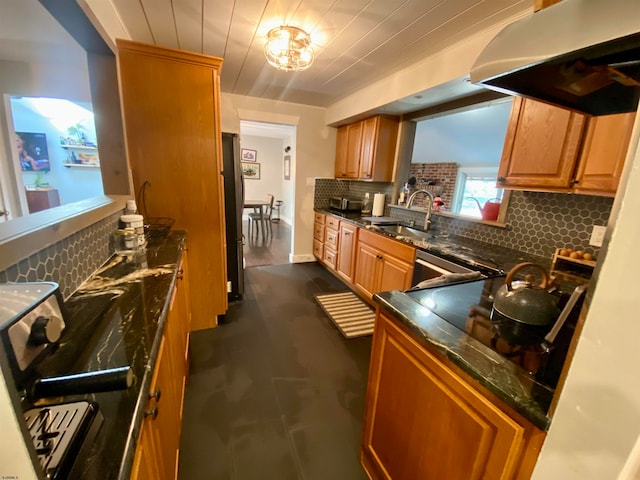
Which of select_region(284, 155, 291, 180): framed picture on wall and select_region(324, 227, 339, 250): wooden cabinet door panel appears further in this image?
select_region(284, 155, 291, 180): framed picture on wall

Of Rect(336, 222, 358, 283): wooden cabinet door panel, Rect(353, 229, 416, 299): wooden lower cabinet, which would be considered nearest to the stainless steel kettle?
Rect(353, 229, 416, 299): wooden lower cabinet

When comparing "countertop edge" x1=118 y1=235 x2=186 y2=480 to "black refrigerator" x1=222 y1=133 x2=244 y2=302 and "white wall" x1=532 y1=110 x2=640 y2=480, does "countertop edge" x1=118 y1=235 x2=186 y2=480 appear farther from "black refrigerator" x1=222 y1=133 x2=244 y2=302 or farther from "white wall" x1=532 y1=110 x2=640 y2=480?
"black refrigerator" x1=222 y1=133 x2=244 y2=302

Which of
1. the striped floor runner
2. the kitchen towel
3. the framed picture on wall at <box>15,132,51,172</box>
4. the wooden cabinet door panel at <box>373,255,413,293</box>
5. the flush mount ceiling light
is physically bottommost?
the striped floor runner

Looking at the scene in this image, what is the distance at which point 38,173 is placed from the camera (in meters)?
2.95

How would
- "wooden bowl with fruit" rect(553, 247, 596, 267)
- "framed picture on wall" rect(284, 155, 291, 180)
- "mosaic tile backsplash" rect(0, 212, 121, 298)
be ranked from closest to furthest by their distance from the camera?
"mosaic tile backsplash" rect(0, 212, 121, 298), "wooden bowl with fruit" rect(553, 247, 596, 267), "framed picture on wall" rect(284, 155, 291, 180)

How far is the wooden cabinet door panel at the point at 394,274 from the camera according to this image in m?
2.32

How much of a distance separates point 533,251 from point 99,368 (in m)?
2.49

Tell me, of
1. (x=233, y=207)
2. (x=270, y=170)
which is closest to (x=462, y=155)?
(x=233, y=207)

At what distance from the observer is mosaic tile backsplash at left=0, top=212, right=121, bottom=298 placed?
780 millimetres

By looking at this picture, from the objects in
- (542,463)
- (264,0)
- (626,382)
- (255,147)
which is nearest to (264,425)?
(542,463)

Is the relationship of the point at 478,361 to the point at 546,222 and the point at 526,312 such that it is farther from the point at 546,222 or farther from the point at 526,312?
the point at 546,222

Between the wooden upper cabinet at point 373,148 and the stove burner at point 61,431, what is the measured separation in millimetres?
3158

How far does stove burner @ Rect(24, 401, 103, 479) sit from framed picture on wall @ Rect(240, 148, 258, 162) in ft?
23.4

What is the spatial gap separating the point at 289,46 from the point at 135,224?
1.59 metres
